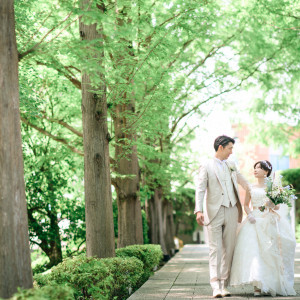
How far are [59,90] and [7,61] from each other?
7391 millimetres

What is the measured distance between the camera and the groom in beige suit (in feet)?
26.6

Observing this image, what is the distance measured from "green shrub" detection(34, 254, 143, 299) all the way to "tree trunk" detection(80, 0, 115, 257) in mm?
819

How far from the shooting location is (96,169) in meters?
9.54

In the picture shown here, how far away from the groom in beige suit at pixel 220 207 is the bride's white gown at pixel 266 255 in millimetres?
158

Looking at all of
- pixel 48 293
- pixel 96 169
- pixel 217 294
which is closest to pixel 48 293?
pixel 48 293

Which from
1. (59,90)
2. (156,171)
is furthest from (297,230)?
(59,90)

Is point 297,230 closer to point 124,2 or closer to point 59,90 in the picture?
point 59,90

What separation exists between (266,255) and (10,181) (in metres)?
4.13

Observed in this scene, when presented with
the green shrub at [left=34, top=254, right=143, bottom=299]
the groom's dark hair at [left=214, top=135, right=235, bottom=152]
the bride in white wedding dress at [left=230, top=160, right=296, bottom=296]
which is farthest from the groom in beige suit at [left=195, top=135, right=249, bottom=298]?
the green shrub at [left=34, top=254, right=143, bottom=299]

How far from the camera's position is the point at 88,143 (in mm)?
9570

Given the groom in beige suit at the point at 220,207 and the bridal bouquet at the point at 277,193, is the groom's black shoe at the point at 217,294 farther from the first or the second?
the bridal bouquet at the point at 277,193

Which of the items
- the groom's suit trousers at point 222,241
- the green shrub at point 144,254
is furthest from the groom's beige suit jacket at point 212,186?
the green shrub at point 144,254

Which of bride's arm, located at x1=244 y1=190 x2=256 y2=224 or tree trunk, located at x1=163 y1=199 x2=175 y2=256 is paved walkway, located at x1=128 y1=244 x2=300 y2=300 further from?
tree trunk, located at x1=163 y1=199 x2=175 y2=256

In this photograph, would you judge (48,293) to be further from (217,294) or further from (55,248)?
(55,248)
